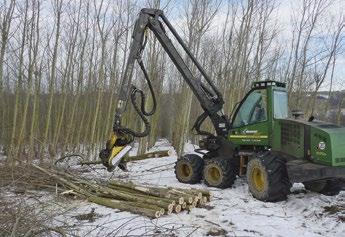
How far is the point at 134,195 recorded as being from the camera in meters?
8.27

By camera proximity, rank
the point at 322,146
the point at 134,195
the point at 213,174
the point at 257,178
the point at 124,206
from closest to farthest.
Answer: the point at 124,206 → the point at 322,146 → the point at 134,195 → the point at 257,178 → the point at 213,174

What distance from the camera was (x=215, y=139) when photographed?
10758mm

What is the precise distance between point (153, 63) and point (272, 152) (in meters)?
11.2

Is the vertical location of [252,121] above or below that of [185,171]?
above

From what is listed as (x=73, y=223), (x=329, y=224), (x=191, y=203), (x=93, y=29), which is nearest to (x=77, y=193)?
(x=73, y=223)

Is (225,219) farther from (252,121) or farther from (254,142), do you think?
(252,121)

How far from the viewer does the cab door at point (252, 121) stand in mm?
9320

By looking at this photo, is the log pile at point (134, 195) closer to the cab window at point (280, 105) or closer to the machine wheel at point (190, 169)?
the machine wheel at point (190, 169)

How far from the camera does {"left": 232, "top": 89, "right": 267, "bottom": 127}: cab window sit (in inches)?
368

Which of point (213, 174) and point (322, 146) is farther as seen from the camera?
point (213, 174)

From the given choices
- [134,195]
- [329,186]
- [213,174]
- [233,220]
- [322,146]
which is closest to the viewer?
[233,220]

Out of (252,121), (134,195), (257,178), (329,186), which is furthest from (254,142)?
(134,195)

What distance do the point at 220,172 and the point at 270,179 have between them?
5.94ft

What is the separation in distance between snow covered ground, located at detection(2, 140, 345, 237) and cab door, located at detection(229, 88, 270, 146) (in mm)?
1327
